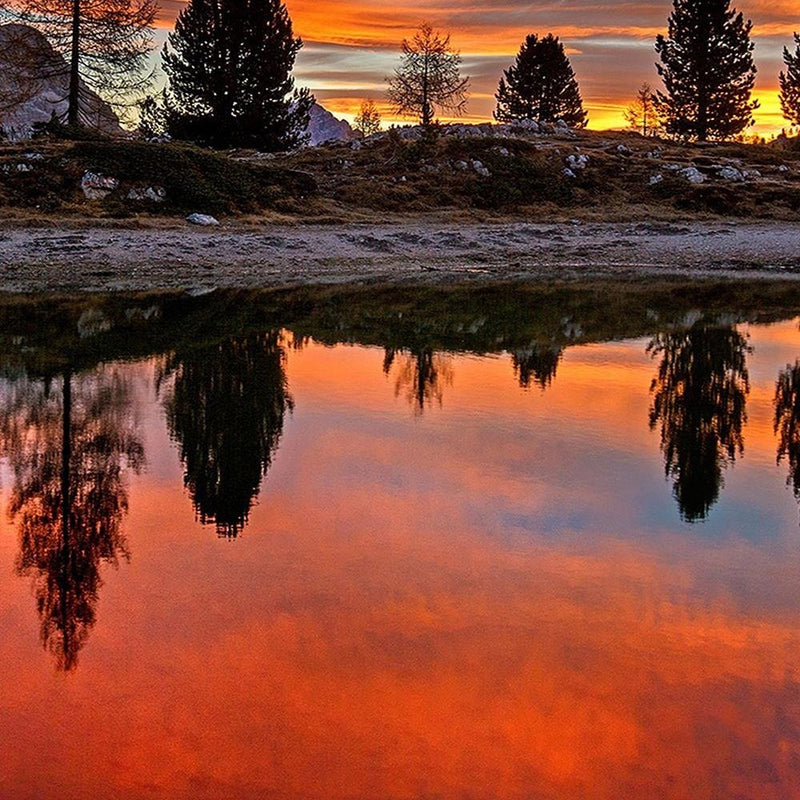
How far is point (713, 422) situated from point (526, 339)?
6.25 metres

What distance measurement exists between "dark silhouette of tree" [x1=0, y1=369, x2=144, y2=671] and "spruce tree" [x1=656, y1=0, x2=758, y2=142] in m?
57.9

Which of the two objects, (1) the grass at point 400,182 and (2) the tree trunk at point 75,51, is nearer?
(1) the grass at point 400,182

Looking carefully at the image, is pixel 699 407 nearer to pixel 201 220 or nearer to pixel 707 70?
pixel 201 220

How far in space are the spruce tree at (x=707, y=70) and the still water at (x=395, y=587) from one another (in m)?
55.2

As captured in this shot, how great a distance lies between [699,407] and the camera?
489 inches

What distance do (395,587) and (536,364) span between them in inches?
362

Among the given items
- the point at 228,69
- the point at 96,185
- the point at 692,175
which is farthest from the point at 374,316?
the point at 228,69

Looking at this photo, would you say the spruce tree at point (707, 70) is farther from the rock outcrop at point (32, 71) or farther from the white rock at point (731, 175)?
the rock outcrop at point (32, 71)

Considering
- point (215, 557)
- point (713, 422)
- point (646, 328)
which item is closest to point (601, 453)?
point (713, 422)

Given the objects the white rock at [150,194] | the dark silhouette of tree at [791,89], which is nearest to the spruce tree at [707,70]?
the dark silhouette of tree at [791,89]

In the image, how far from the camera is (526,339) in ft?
57.8

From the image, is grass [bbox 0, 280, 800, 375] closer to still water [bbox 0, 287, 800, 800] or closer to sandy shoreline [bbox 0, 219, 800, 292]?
sandy shoreline [bbox 0, 219, 800, 292]

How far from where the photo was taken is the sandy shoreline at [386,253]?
2455 centimetres

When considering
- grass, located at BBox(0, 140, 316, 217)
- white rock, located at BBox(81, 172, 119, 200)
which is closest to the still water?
grass, located at BBox(0, 140, 316, 217)
